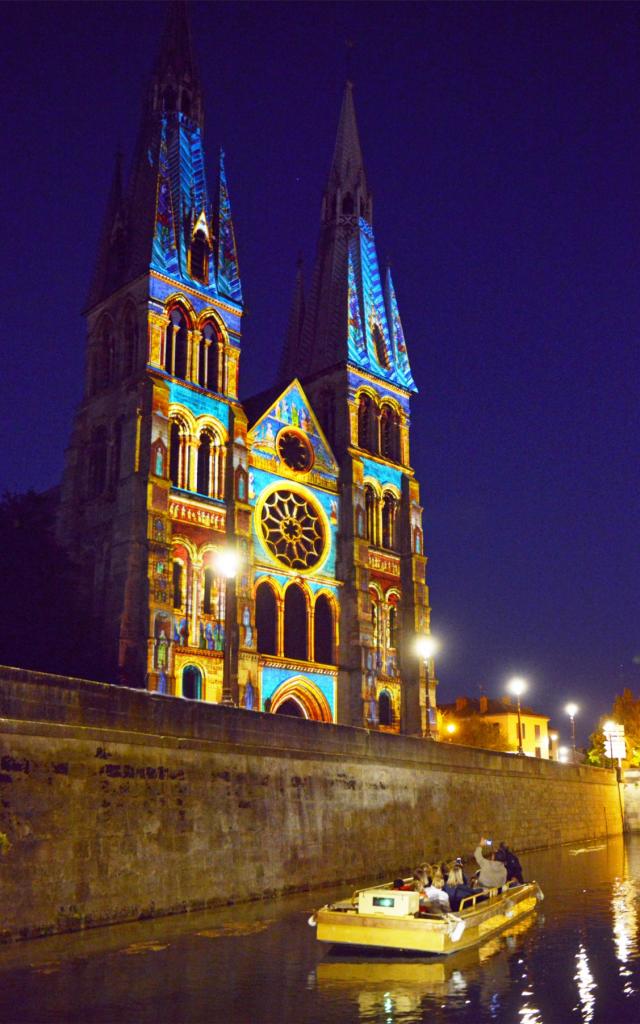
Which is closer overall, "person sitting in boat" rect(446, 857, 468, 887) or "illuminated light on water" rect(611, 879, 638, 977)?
"illuminated light on water" rect(611, 879, 638, 977)

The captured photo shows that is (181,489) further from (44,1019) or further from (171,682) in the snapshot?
(44,1019)

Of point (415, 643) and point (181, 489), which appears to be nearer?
point (181, 489)

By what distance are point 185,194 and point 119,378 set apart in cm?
1181

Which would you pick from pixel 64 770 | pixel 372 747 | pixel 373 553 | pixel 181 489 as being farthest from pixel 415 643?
pixel 64 770

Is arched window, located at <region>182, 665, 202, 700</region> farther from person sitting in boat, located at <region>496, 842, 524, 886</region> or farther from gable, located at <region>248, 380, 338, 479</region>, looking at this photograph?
person sitting in boat, located at <region>496, 842, 524, 886</region>

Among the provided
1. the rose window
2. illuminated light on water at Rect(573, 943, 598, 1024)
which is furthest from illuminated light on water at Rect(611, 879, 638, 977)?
the rose window

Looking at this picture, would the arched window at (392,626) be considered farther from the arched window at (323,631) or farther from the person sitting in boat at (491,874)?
the person sitting in boat at (491,874)

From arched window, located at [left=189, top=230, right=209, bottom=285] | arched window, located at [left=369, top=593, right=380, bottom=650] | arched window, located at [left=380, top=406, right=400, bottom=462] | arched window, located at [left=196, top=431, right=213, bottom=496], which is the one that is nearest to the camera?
arched window, located at [left=196, top=431, right=213, bottom=496]

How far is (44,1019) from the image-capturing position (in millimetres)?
14023

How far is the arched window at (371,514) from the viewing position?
61625 millimetres

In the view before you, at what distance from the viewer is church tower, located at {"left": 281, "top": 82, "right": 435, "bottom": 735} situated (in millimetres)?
57969

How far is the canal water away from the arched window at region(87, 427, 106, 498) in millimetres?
32484

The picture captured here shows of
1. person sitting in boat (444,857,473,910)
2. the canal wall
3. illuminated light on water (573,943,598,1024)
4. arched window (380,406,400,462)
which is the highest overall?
arched window (380,406,400,462)

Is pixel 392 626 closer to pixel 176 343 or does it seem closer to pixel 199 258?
pixel 176 343
